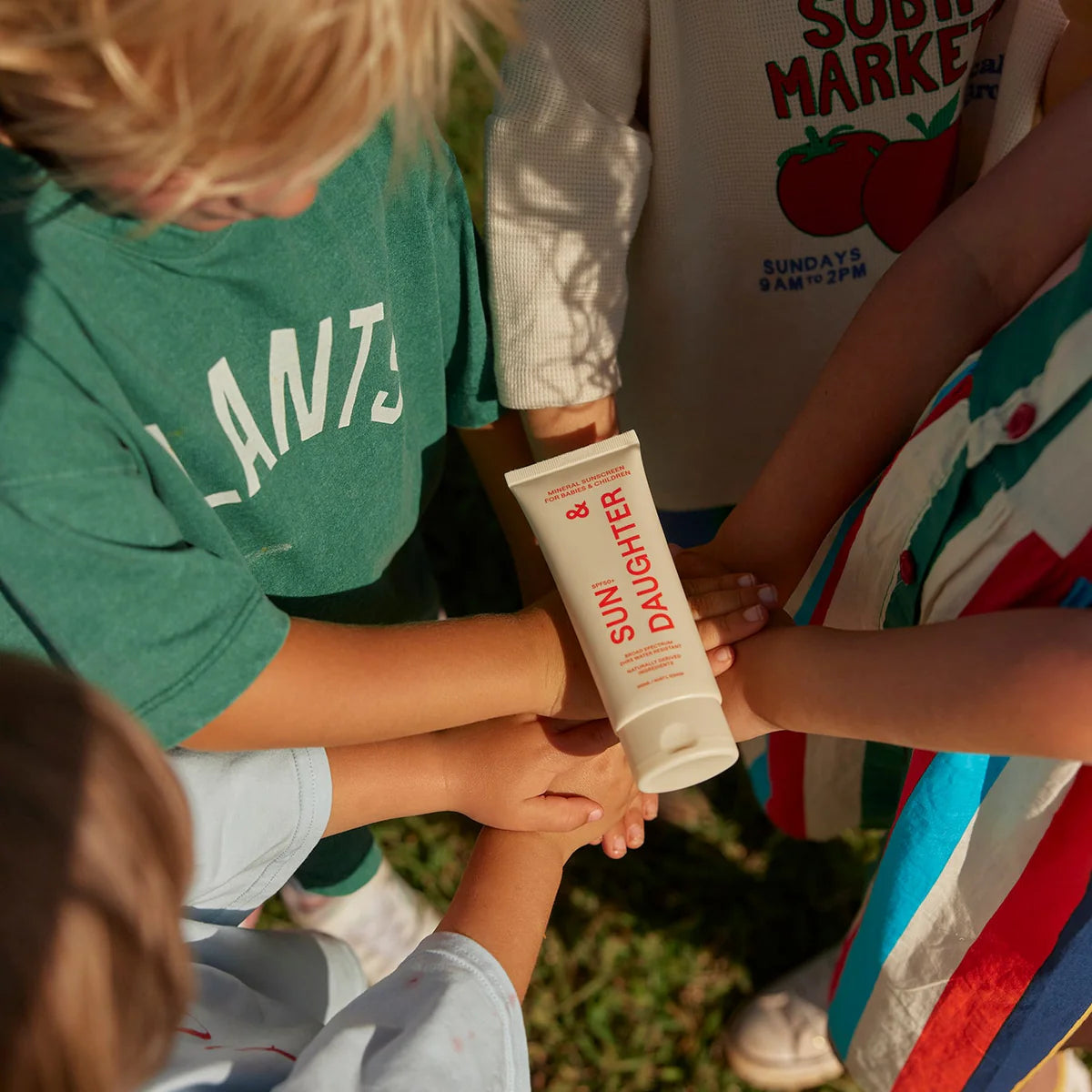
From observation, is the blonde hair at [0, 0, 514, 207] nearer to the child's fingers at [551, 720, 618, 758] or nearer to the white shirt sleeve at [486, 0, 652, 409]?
the white shirt sleeve at [486, 0, 652, 409]

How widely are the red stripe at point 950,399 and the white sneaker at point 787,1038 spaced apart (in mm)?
742

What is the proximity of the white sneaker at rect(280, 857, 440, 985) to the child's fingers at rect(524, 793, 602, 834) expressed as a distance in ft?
1.33

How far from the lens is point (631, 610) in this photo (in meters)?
0.64

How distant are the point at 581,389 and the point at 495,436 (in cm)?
15

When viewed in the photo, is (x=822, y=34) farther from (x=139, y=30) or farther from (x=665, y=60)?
(x=139, y=30)

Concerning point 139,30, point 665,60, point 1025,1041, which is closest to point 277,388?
point 139,30

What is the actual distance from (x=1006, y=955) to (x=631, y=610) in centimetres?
34

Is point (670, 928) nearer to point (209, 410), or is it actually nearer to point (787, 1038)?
point (787, 1038)

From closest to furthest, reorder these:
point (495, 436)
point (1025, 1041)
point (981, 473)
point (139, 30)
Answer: point (139, 30)
point (981, 473)
point (1025, 1041)
point (495, 436)

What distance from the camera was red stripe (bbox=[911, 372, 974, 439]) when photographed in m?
0.60

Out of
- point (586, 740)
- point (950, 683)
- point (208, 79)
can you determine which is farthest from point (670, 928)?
point (208, 79)

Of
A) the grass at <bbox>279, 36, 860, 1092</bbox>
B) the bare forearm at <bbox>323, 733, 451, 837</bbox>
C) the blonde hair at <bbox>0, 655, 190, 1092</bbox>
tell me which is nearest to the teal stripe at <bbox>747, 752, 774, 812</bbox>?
the grass at <bbox>279, 36, 860, 1092</bbox>

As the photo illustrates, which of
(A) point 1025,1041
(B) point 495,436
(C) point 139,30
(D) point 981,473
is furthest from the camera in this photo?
(B) point 495,436

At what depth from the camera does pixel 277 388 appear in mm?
647
